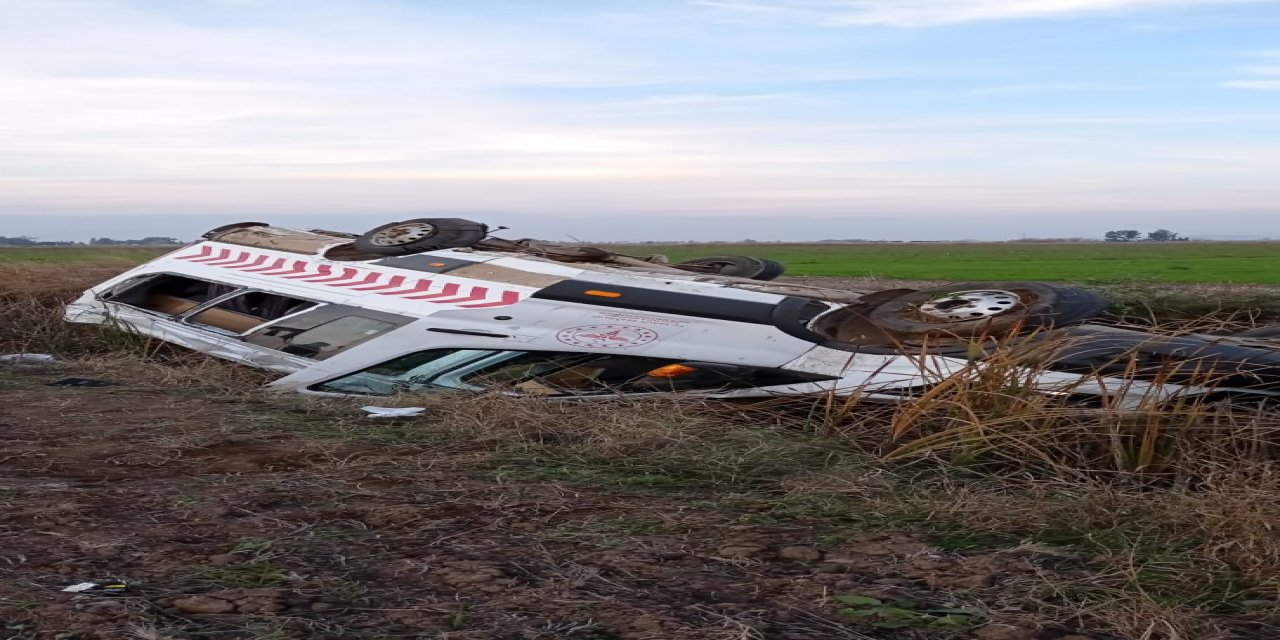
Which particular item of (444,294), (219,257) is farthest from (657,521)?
(219,257)

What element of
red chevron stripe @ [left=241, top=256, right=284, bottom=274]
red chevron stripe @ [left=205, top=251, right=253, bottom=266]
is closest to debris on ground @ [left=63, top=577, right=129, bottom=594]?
red chevron stripe @ [left=241, top=256, right=284, bottom=274]

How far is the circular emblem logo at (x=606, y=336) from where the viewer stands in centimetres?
701

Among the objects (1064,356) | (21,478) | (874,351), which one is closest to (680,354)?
(874,351)

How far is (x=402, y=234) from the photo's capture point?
1054 cm

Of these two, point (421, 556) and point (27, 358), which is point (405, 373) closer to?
point (421, 556)

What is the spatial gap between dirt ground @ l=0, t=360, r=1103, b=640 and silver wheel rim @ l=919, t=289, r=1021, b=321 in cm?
270

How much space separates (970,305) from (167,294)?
731cm

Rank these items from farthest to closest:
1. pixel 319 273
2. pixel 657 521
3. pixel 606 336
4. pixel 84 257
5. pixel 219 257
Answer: pixel 84 257
pixel 219 257
pixel 319 273
pixel 606 336
pixel 657 521

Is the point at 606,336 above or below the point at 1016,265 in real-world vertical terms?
above

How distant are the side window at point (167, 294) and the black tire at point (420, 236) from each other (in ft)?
4.59

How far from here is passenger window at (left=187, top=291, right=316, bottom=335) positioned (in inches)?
367

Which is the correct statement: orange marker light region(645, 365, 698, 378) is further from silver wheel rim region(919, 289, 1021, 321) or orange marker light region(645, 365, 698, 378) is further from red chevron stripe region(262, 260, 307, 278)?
red chevron stripe region(262, 260, 307, 278)

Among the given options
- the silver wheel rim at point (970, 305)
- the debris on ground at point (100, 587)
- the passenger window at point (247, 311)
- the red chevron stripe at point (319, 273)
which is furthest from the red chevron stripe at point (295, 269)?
the debris on ground at point (100, 587)

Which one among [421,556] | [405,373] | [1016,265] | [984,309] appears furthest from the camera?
[1016,265]
